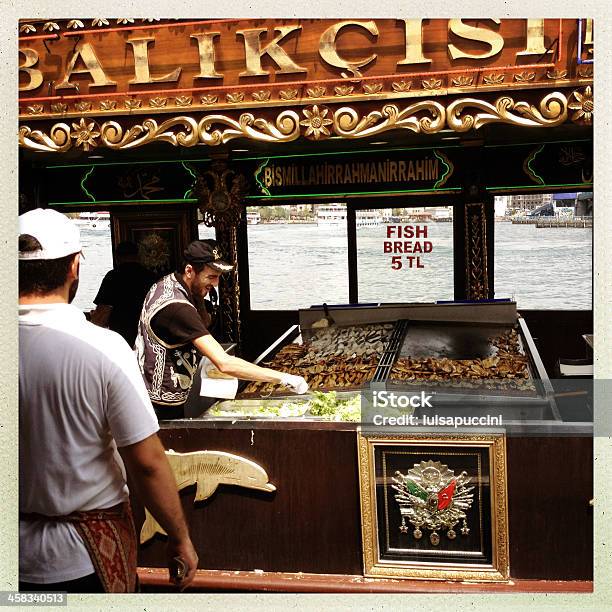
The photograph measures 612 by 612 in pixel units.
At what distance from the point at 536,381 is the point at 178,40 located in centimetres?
241

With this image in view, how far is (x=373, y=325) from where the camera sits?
5.80m

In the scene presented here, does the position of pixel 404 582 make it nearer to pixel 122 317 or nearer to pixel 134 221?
pixel 122 317

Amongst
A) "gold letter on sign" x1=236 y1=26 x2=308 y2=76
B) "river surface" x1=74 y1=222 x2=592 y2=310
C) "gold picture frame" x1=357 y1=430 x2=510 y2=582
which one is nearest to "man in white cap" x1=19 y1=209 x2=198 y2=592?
"gold picture frame" x1=357 y1=430 x2=510 y2=582

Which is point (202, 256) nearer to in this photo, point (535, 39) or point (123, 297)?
point (123, 297)

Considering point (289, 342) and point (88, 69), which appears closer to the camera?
point (88, 69)

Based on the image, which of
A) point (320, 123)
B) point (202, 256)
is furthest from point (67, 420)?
point (320, 123)

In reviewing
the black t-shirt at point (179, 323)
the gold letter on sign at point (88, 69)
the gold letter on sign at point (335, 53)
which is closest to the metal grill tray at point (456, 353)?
the black t-shirt at point (179, 323)

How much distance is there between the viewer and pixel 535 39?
328 cm

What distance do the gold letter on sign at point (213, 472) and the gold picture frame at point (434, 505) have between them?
0.48 meters

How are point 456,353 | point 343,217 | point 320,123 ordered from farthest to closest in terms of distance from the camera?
point 343,217 < point 456,353 < point 320,123

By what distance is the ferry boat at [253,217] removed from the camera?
7551 millimetres

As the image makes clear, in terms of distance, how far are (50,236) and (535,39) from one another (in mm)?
2153

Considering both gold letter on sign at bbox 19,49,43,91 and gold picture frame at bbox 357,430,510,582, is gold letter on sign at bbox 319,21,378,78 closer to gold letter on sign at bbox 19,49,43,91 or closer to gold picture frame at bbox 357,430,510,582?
gold letter on sign at bbox 19,49,43,91

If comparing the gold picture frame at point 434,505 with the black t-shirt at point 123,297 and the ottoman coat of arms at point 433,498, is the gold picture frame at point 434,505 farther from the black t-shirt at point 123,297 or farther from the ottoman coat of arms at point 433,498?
the black t-shirt at point 123,297
